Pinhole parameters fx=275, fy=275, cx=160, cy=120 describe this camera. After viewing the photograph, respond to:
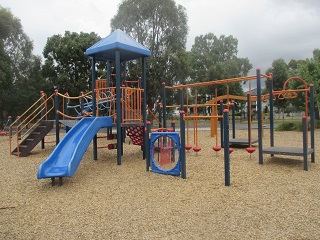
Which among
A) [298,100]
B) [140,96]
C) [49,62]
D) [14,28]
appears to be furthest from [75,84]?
[298,100]

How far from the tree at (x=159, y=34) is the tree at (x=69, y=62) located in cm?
345

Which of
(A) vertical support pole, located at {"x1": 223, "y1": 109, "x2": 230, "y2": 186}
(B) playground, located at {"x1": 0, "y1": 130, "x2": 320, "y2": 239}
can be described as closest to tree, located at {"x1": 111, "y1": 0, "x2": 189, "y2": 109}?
(B) playground, located at {"x1": 0, "y1": 130, "x2": 320, "y2": 239}

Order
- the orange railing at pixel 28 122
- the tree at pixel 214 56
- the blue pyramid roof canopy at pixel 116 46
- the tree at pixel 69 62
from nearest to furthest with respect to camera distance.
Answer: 1. the blue pyramid roof canopy at pixel 116 46
2. the orange railing at pixel 28 122
3. the tree at pixel 69 62
4. the tree at pixel 214 56

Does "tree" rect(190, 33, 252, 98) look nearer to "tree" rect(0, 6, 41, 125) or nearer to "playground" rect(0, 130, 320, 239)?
"tree" rect(0, 6, 41, 125)

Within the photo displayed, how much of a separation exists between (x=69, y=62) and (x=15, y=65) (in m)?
6.57

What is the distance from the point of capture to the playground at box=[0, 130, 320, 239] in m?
3.47

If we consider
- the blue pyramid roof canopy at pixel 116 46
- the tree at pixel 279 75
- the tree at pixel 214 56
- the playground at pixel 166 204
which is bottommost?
the playground at pixel 166 204

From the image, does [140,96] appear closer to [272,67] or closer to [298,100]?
[298,100]

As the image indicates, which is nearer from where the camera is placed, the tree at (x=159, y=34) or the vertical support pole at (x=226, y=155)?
the vertical support pole at (x=226, y=155)

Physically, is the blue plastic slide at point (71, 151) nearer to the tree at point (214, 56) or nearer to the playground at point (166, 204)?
the playground at point (166, 204)

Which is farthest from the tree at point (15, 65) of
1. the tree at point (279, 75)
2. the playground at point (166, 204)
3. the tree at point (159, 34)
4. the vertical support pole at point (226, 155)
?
the tree at point (279, 75)

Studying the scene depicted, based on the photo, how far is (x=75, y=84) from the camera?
80.2ft

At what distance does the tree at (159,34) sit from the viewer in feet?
76.3

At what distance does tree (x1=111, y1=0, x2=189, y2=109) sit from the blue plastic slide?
15.8 m
